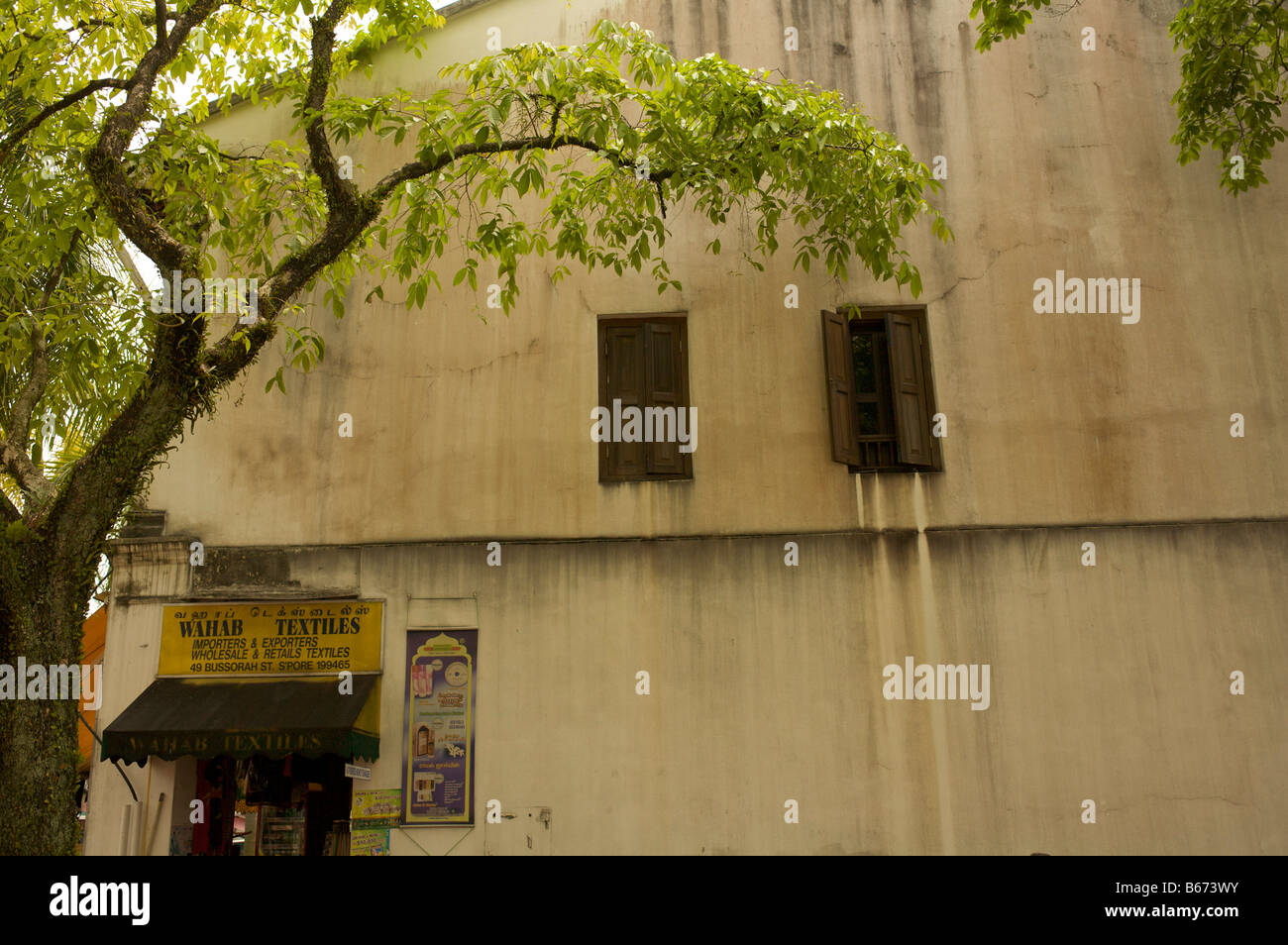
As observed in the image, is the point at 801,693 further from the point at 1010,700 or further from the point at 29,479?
the point at 29,479

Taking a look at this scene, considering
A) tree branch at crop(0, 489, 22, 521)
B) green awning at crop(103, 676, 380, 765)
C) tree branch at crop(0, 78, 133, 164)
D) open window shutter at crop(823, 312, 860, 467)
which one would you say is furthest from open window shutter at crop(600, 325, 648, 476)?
tree branch at crop(0, 489, 22, 521)

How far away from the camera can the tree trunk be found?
5875 millimetres

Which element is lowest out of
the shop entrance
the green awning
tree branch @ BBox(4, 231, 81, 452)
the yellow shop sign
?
the shop entrance

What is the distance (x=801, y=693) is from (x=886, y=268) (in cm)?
387

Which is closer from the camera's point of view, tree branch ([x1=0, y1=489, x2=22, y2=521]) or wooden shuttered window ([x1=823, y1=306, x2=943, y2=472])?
tree branch ([x1=0, y1=489, x2=22, y2=521])

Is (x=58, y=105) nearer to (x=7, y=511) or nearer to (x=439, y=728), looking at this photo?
(x=7, y=511)

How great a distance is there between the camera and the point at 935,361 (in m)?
9.74

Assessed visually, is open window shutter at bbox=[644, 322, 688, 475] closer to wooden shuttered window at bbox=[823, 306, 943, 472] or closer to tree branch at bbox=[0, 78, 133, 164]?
wooden shuttered window at bbox=[823, 306, 943, 472]

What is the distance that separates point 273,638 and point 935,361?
6880 mm

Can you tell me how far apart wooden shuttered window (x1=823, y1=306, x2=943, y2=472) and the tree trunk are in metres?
6.39

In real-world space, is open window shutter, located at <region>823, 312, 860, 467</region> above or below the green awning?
above

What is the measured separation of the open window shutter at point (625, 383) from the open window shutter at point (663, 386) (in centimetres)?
8

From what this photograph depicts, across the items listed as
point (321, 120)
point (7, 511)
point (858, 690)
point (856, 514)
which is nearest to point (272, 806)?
point (7, 511)

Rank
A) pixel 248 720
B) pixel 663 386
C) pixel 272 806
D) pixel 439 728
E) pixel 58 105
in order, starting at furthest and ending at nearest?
pixel 272 806 < pixel 663 386 < pixel 439 728 < pixel 248 720 < pixel 58 105
